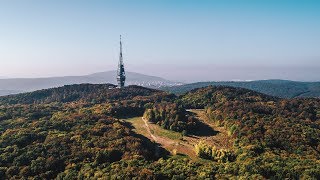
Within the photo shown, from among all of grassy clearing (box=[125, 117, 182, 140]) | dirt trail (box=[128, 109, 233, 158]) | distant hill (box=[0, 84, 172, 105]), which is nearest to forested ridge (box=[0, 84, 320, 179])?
grassy clearing (box=[125, 117, 182, 140])

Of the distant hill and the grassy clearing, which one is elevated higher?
the distant hill

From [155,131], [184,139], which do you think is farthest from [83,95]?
[184,139]

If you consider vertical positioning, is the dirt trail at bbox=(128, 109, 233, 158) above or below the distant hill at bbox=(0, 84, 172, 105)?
below

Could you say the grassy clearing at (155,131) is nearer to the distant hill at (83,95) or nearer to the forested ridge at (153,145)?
the forested ridge at (153,145)

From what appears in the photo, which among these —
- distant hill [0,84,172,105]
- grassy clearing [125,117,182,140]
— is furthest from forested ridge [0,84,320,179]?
distant hill [0,84,172,105]

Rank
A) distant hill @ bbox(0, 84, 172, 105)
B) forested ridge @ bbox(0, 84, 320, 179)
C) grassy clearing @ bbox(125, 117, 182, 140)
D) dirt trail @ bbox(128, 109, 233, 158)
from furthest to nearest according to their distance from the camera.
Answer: distant hill @ bbox(0, 84, 172, 105) → grassy clearing @ bbox(125, 117, 182, 140) → dirt trail @ bbox(128, 109, 233, 158) → forested ridge @ bbox(0, 84, 320, 179)

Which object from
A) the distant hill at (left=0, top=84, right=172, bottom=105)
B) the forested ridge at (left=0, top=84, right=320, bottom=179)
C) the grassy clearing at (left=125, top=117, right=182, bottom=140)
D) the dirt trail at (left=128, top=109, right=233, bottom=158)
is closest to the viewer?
the forested ridge at (left=0, top=84, right=320, bottom=179)

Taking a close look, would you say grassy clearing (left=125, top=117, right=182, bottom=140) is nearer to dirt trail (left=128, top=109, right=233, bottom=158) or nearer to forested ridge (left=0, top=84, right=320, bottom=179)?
dirt trail (left=128, top=109, right=233, bottom=158)

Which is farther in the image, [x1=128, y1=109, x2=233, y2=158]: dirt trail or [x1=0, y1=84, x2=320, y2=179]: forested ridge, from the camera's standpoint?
[x1=128, y1=109, x2=233, y2=158]: dirt trail

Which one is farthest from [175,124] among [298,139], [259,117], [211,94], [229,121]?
[211,94]
